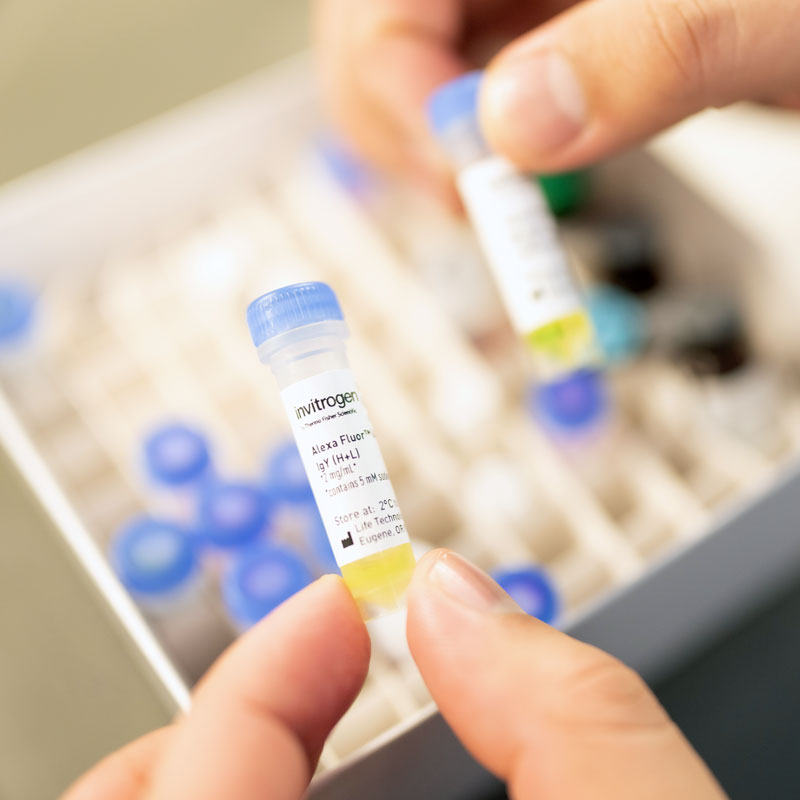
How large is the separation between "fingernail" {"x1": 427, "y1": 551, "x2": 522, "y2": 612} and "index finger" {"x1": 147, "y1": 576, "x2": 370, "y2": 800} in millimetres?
52

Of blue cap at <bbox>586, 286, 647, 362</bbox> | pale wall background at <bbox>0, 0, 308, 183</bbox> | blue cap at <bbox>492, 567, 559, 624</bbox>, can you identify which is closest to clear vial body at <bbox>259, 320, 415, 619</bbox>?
blue cap at <bbox>492, 567, 559, 624</bbox>

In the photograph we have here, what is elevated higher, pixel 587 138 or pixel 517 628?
pixel 587 138

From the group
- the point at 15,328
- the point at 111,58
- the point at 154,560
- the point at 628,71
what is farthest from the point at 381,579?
the point at 111,58

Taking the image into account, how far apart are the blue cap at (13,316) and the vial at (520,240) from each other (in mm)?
436

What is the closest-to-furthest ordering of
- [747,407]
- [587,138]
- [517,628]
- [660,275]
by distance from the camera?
[517,628], [587,138], [747,407], [660,275]

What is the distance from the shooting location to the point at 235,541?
61 centimetres

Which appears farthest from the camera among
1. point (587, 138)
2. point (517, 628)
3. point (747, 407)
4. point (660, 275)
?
point (660, 275)

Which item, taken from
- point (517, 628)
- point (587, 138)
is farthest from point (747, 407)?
point (517, 628)

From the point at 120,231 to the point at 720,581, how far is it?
662 mm

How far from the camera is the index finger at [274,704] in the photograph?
34cm

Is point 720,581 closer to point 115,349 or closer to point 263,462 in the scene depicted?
point 263,462

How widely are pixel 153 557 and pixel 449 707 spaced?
11.5 inches

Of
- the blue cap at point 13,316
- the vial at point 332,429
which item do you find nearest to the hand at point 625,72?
the vial at point 332,429

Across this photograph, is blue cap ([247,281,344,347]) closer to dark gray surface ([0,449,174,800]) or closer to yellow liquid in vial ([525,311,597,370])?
yellow liquid in vial ([525,311,597,370])
